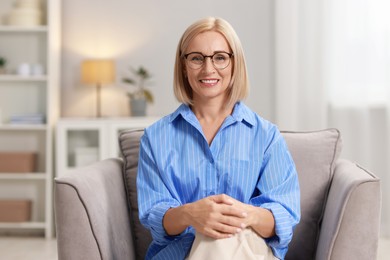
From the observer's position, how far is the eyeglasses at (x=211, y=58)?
72.3 inches

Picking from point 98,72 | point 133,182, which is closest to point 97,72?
point 98,72

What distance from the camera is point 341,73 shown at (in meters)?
4.79

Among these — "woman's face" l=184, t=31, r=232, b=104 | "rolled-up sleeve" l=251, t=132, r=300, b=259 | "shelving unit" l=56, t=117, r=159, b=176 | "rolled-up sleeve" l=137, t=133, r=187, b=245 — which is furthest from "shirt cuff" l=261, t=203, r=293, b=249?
"shelving unit" l=56, t=117, r=159, b=176

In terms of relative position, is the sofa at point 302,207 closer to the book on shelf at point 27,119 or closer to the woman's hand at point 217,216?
the woman's hand at point 217,216

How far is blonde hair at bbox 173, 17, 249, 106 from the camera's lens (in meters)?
1.84

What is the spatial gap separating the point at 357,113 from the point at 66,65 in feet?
7.10

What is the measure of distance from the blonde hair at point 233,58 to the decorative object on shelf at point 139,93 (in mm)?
2916

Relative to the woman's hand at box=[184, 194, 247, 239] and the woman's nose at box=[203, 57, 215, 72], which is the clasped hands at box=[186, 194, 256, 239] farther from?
the woman's nose at box=[203, 57, 215, 72]

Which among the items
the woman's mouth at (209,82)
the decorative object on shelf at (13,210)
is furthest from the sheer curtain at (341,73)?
the woman's mouth at (209,82)

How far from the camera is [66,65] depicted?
5047 mm

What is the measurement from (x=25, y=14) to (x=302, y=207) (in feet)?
10.8

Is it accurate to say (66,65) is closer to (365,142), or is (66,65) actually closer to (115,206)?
(365,142)

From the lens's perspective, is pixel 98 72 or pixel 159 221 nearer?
pixel 159 221

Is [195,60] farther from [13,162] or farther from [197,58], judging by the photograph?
[13,162]
